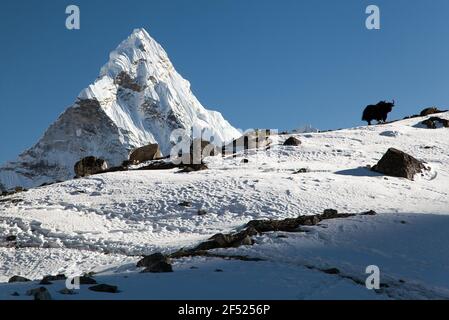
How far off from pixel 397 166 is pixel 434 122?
22.8 metres

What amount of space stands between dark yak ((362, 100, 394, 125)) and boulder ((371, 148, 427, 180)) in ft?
82.7

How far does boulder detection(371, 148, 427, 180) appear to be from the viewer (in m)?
34.0

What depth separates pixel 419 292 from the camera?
12.8 meters

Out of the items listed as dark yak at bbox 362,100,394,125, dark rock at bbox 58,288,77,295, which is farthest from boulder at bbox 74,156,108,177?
dark yak at bbox 362,100,394,125

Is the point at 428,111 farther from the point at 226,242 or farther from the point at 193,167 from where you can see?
the point at 226,242

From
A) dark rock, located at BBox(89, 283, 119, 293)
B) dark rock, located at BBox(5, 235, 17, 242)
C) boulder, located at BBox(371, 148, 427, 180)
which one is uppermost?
boulder, located at BBox(371, 148, 427, 180)

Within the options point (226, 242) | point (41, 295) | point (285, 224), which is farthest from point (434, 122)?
point (41, 295)

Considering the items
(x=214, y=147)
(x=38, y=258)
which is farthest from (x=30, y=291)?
(x=214, y=147)

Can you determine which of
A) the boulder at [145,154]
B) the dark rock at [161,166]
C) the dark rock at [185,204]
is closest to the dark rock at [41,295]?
the dark rock at [185,204]

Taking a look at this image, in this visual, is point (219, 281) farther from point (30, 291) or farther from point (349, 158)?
point (349, 158)

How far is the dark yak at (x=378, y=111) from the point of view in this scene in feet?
195

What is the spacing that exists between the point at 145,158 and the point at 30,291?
33537 millimetres

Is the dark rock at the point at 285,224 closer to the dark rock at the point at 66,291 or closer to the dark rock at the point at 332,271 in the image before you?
the dark rock at the point at 332,271

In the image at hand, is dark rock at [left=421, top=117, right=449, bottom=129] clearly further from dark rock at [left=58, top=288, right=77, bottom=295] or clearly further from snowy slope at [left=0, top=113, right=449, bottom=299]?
dark rock at [left=58, top=288, right=77, bottom=295]
